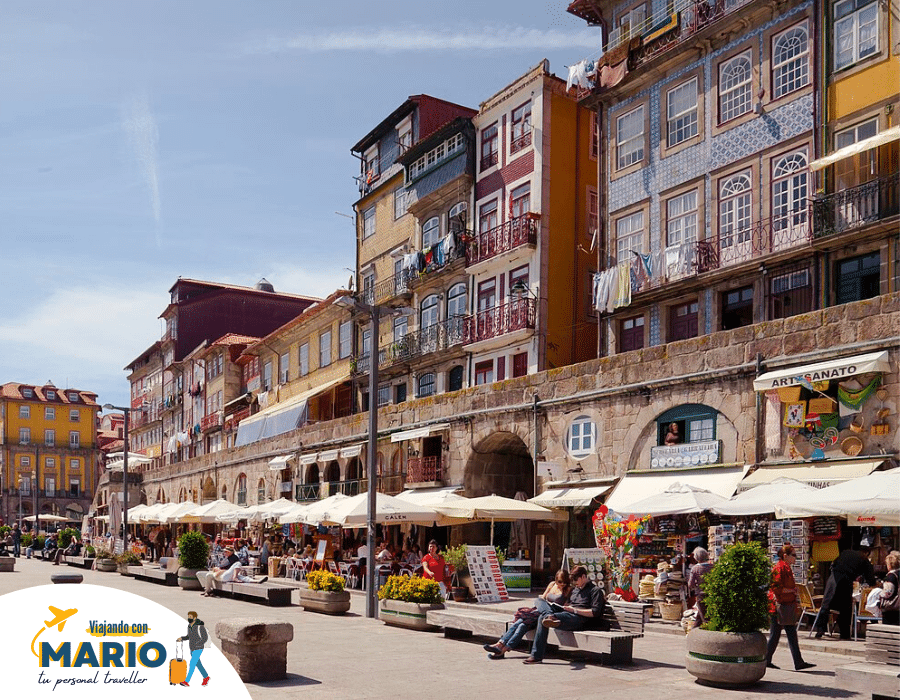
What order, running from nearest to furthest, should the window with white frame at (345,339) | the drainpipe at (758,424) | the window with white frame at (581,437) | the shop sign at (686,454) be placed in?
the drainpipe at (758,424) → the shop sign at (686,454) → the window with white frame at (581,437) → the window with white frame at (345,339)

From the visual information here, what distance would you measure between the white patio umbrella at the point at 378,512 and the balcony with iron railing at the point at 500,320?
29.1ft

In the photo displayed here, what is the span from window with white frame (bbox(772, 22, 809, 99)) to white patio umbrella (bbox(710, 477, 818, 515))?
1000 centimetres

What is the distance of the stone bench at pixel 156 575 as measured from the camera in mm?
28094

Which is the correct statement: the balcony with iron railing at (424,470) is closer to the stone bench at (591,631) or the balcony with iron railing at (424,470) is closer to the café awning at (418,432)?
the café awning at (418,432)

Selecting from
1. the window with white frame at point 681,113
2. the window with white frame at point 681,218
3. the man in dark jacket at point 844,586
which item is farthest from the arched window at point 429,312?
the man in dark jacket at point 844,586

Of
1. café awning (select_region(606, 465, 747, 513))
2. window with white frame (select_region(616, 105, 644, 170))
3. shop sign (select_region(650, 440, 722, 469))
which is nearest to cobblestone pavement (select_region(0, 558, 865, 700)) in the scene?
café awning (select_region(606, 465, 747, 513))

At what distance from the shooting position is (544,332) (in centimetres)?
3128

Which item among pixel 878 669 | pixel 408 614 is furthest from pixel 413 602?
pixel 878 669

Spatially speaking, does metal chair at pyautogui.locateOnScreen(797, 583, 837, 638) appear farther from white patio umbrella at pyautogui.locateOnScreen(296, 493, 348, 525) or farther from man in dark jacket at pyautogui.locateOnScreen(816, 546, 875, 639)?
white patio umbrella at pyautogui.locateOnScreen(296, 493, 348, 525)

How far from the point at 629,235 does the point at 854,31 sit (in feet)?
25.4

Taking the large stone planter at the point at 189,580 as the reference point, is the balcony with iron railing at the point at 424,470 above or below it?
above

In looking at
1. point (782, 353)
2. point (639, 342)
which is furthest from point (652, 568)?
point (639, 342)

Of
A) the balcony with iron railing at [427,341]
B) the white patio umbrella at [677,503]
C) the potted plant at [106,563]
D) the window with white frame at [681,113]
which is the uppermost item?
the window with white frame at [681,113]

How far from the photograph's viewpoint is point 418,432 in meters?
30.2
